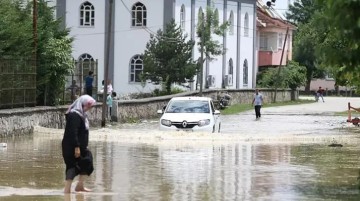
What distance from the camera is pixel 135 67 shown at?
226 ft

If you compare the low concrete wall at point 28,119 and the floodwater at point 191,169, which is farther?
the low concrete wall at point 28,119

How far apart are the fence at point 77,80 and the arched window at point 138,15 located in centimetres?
2582

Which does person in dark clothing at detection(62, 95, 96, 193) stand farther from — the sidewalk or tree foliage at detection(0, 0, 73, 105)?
the sidewalk

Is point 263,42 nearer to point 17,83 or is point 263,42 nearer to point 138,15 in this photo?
point 138,15

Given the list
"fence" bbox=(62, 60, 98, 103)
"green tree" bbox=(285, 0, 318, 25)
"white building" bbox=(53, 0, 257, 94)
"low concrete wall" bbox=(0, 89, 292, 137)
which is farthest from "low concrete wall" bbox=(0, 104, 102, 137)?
"green tree" bbox=(285, 0, 318, 25)

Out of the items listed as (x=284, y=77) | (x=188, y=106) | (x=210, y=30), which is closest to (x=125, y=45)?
(x=210, y=30)

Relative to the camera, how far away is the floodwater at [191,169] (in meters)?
15.7

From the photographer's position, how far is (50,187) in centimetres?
1650

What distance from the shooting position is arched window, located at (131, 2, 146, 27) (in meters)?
68.5

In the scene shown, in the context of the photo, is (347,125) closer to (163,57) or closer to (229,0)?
(163,57)

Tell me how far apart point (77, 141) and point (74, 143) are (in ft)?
0.20

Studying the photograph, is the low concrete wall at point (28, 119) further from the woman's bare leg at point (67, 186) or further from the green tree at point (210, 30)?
the green tree at point (210, 30)

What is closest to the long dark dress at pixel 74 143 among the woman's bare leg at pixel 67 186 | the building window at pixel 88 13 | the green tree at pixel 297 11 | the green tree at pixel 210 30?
the woman's bare leg at pixel 67 186

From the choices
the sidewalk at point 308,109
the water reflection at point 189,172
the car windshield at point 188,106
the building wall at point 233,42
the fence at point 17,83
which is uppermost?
the building wall at point 233,42
